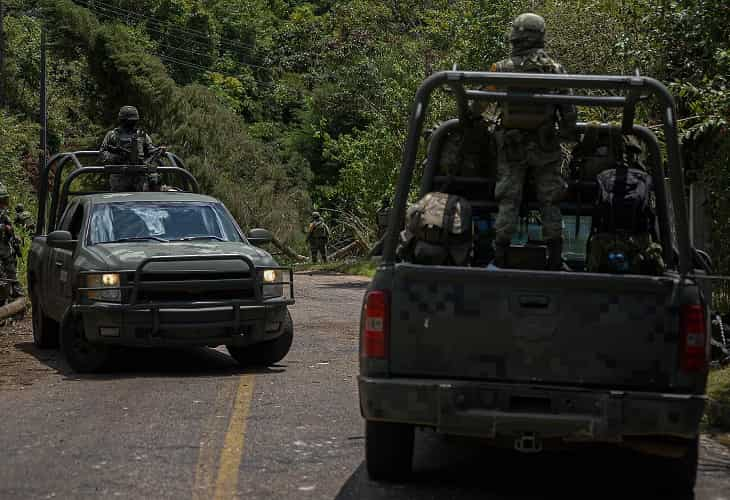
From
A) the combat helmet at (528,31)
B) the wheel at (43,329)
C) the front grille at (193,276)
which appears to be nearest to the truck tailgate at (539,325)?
the combat helmet at (528,31)

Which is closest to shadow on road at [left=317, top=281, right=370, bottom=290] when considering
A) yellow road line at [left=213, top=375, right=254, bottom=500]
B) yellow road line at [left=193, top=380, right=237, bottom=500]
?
yellow road line at [left=193, top=380, right=237, bottom=500]

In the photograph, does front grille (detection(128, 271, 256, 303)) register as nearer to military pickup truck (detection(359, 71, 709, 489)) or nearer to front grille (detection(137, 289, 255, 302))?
front grille (detection(137, 289, 255, 302))

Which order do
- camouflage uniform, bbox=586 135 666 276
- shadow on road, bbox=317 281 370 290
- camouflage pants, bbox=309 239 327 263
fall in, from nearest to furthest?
1. camouflage uniform, bbox=586 135 666 276
2. shadow on road, bbox=317 281 370 290
3. camouflage pants, bbox=309 239 327 263

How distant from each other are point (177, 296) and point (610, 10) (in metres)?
10.2

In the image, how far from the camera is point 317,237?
39.1 metres

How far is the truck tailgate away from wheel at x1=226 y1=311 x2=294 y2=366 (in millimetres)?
5528

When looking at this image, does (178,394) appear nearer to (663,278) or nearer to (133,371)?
(133,371)

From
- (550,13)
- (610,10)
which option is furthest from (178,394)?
(550,13)

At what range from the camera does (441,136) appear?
7496mm

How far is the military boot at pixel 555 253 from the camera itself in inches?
278

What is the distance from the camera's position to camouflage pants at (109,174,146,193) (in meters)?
14.1

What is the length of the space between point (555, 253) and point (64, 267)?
6259mm

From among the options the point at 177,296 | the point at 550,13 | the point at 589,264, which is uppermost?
the point at 550,13

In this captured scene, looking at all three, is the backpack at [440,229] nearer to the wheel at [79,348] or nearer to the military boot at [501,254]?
the military boot at [501,254]
